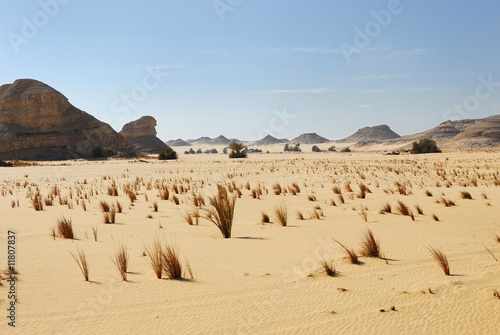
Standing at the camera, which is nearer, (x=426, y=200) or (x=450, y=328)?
(x=450, y=328)

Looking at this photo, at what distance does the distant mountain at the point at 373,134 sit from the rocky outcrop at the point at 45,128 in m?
94.3

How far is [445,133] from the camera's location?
9900 centimetres

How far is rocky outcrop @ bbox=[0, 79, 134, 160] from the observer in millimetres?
48938

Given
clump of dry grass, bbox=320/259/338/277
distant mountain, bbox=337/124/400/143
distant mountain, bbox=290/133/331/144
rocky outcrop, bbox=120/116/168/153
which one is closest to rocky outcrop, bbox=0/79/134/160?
rocky outcrop, bbox=120/116/168/153

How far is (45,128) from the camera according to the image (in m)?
52.2

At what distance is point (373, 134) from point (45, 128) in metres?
105

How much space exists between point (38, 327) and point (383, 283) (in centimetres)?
315

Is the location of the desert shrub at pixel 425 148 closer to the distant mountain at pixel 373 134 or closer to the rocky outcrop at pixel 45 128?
the rocky outcrop at pixel 45 128

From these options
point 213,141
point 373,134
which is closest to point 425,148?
point 373,134

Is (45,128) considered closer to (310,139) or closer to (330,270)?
(330,270)

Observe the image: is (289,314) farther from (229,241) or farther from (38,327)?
(229,241)

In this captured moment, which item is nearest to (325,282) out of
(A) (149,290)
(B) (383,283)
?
(B) (383,283)

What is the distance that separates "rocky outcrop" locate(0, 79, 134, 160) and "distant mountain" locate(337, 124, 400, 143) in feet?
309

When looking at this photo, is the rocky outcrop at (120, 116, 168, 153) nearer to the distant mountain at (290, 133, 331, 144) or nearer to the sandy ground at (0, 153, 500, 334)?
the sandy ground at (0, 153, 500, 334)
